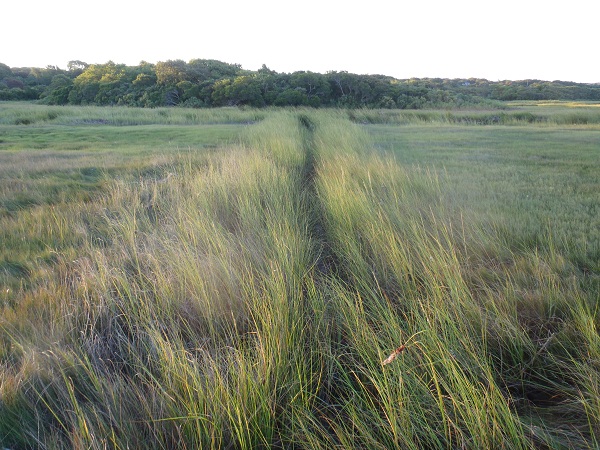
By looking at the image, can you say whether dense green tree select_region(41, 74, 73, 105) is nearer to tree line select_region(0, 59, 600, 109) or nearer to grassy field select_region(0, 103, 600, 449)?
tree line select_region(0, 59, 600, 109)

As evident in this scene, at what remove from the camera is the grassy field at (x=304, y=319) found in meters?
1.80

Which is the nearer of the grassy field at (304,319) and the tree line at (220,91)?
the grassy field at (304,319)

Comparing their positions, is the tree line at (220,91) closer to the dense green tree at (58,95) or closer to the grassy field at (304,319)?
the dense green tree at (58,95)

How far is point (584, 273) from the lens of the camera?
290 centimetres

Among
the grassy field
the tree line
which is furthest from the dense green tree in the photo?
the grassy field

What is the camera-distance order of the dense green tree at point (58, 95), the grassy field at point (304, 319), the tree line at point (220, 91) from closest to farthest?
1. the grassy field at point (304, 319)
2. the tree line at point (220, 91)
3. the dense green tree at point (58, 95)

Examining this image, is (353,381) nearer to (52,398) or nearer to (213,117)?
(52,398)

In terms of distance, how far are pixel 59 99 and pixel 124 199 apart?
37127mm

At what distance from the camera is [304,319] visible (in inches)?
102

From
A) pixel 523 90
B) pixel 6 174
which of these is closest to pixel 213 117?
pixel 6 174

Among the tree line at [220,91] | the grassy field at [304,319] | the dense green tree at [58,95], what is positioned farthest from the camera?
the dense green tree at [58,95]

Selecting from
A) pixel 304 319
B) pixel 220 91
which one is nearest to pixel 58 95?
pixel 220 91

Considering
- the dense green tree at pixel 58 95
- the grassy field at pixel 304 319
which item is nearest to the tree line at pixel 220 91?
the dense green tree at pixel 58 95

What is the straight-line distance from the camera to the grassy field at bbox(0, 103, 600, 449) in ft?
5.89
